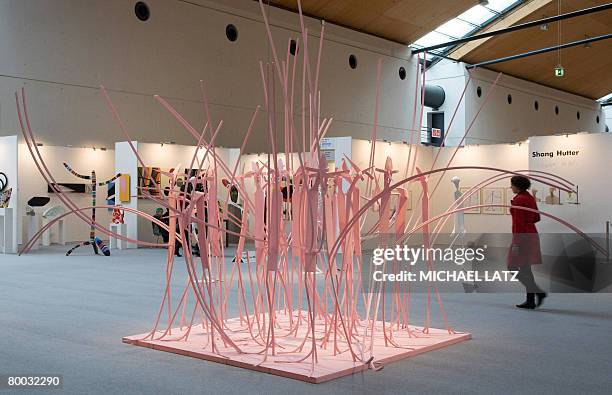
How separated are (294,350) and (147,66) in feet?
34.3

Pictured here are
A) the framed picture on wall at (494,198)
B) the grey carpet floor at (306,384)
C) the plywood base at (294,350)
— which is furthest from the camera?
the framed picture on wall at (494,198)

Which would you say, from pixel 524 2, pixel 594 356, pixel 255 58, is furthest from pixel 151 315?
pixel 524 2

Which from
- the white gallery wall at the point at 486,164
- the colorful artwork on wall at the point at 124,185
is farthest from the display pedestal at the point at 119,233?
the white gallery wall at the point at 486,164

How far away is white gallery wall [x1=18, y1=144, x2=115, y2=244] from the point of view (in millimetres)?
12328

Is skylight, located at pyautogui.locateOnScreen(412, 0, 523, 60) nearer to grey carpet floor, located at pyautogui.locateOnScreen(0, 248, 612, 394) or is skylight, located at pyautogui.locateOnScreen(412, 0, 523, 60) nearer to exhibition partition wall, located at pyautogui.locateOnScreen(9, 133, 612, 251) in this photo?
exhibition partition wall, located at pyautogui.locateOnScreen(9, 133, 612, 251)

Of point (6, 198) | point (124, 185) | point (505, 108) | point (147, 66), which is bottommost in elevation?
point (6, 198)

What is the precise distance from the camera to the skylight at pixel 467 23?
56.8 ft

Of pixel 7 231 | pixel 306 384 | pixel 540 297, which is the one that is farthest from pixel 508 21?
pixel 306 384

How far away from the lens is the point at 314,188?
3.66 m

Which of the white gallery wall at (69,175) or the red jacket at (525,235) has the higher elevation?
the white gallery wall at (69,175)

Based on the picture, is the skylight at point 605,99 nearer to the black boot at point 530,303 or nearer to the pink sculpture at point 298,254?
the black boot at point 530,303

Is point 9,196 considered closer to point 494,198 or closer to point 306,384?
point 494,198

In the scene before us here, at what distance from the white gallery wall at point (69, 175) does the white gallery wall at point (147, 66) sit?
0.67 feet

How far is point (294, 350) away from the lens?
13.3 feet
